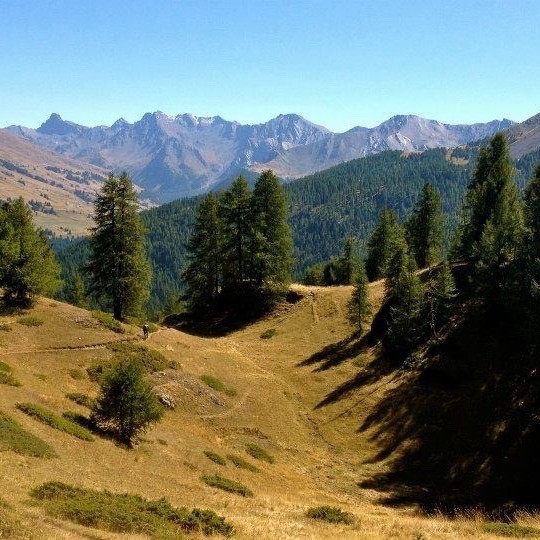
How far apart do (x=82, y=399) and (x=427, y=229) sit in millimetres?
67883

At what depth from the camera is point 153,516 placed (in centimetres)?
1942

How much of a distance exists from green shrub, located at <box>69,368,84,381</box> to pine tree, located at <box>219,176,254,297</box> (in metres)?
38.0

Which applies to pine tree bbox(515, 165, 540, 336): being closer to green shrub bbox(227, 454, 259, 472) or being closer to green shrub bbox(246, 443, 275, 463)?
green shrub bbox(246, 443, 275, 463)

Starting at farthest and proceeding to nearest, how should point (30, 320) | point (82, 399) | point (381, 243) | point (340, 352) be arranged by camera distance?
1. point (381, 243)
2. point (340, 352)
3. point (30, 320)
4. point (82, 399)

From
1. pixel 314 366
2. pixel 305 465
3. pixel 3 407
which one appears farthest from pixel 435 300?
pixel 3 407

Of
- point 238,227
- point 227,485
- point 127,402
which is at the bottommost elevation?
point 227,485

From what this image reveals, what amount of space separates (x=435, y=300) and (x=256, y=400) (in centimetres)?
2223

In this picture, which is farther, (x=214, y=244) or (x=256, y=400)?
(x=214, y=244)

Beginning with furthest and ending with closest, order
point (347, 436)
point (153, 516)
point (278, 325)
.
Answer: point (278, 325) → point (347, 436) → point (153, 516)

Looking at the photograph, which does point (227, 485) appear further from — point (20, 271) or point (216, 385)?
point (20, 271)

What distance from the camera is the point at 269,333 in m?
69.0

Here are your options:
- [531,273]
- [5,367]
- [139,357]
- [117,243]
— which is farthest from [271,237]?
[5,367]

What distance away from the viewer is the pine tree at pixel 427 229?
287 feet

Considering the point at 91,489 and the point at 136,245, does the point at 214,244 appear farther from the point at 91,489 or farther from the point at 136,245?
the point at 91,489
